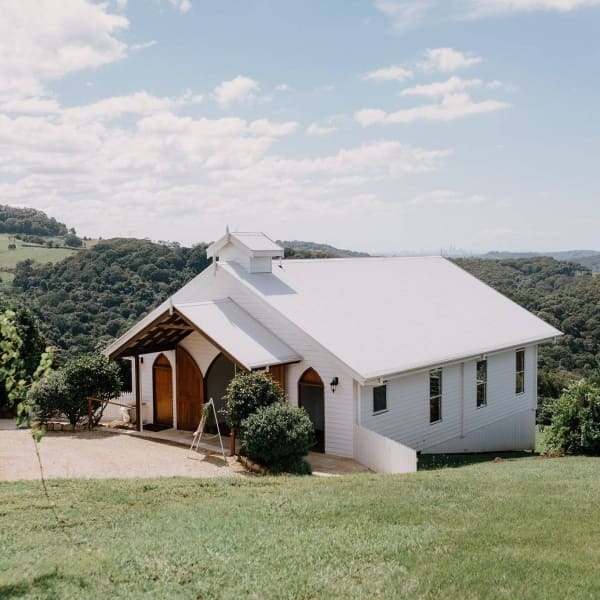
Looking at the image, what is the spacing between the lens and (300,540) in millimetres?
10117

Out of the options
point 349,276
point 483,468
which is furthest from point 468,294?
point 483,468

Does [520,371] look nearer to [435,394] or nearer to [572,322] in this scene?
[435,394]

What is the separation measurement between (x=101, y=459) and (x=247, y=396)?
4.04m

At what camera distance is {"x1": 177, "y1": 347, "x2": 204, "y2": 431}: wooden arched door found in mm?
22375

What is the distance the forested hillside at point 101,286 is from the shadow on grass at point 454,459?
2231 cm

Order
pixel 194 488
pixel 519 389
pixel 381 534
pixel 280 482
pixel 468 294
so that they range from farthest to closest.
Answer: pixel 468 294, pixel 519 389, pixel 280 482, pixel 194 488, pixel 381 534

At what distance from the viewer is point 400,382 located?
21.5 meters

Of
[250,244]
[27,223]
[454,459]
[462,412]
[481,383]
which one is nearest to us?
[454,459]

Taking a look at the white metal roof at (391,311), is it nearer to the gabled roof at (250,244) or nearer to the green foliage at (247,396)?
the gabled roof at (250,244)

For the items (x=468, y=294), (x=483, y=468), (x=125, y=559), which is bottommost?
(x=483, y=468)

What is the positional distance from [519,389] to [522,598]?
21435 millimetres

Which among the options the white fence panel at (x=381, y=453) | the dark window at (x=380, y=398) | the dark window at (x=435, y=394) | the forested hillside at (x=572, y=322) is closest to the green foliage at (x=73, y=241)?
the forested hillside at (x=572, y=322)

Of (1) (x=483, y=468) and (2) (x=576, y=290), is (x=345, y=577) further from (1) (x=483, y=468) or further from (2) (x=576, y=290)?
(2) (x=576, y=290)

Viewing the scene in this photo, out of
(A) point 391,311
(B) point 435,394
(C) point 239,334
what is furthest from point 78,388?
(B) point 435,394
